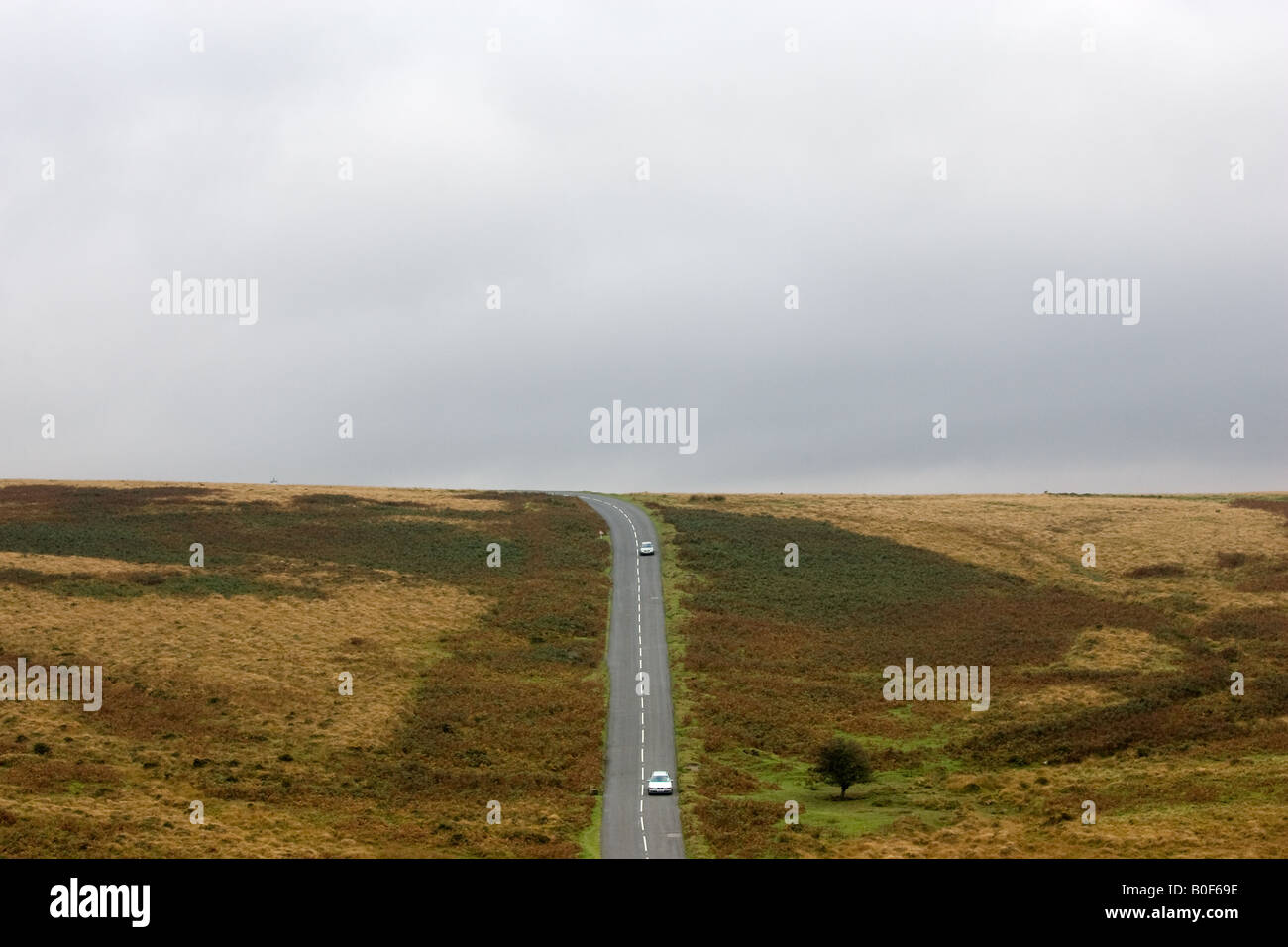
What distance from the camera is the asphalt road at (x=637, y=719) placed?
43.2 m

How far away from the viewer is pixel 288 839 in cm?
4169

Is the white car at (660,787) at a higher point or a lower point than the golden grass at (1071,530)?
lower

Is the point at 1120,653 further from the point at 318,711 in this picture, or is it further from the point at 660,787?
the point at 318,711

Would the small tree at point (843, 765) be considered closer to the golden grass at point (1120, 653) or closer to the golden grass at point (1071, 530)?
the golden grass at point (1120, 653)

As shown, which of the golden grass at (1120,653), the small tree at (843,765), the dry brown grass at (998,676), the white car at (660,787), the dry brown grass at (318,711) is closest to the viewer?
the dry brown grass at (318,711)

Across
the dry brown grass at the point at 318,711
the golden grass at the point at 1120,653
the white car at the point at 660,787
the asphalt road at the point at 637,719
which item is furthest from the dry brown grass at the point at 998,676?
the dry brown grass at the point at 318,711

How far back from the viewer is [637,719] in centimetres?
5931

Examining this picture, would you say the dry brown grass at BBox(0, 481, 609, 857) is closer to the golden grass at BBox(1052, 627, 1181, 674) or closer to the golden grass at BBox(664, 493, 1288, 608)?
the golden grass at BBox(1052, 627, 1181, 674)

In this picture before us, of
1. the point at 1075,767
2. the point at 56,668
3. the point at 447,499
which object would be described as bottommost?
the point at 1075,767
